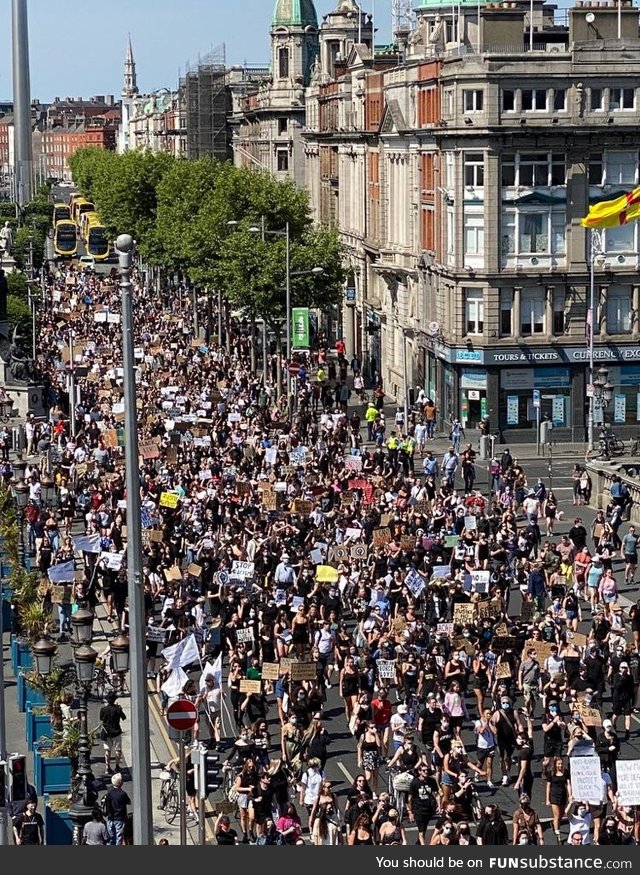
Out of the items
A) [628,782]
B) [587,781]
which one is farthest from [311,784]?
[628,782]

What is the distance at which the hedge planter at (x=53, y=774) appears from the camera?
30875mm

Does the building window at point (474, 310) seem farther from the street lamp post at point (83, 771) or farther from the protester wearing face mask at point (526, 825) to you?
the protester wearing face mask at point (526, 825)

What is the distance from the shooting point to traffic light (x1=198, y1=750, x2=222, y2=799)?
85.4ft

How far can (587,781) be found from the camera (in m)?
27.4

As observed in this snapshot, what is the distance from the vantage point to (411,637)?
3584cm

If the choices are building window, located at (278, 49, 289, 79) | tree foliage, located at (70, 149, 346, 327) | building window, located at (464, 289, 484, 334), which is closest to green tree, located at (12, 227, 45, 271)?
tree foliage, located at (70, 149, 346, 327)

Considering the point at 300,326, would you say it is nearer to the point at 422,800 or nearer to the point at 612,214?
the point at 612,214

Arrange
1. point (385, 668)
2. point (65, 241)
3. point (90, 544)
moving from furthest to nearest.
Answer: point (65, 241) < point (90, 544) < point (385, 668)

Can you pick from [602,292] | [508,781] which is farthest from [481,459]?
[508,781]

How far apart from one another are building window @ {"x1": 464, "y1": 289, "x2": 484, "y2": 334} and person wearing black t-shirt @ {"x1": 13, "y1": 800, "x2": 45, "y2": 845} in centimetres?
4656

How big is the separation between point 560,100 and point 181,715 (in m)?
48.9

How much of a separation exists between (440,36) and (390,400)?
1527 centimetres

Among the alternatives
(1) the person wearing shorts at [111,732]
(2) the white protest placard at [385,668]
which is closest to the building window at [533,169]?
(2) the white protest placard at [385,668]
